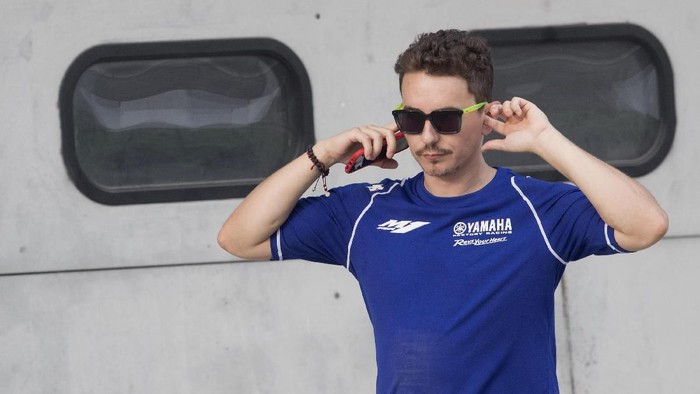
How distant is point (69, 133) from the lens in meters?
3.85

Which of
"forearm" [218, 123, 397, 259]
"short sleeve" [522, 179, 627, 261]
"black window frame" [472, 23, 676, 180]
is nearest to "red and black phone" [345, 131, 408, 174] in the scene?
"forearm" [218, 123, 397, 259]

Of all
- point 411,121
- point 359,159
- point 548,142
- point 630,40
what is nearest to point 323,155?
point 359,159

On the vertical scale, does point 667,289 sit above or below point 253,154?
below

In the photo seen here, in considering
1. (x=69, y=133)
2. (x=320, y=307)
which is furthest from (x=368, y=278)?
(x=69, y=133)

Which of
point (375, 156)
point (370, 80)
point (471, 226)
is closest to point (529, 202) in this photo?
point (471, 226)

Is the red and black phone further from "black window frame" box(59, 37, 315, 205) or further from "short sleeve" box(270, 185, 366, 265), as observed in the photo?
"black window frame" box(59, 37, 315, 205)

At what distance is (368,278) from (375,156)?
10.7 inches

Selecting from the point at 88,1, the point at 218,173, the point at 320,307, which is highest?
the point at 88,1

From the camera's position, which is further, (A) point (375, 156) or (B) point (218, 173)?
(B) point (218, 173)

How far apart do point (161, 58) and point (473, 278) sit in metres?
1.59

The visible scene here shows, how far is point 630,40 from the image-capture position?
158 inches

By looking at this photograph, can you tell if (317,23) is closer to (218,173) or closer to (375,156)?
(218,173)

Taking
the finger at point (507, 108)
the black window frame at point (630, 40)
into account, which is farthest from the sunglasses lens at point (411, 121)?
the black window frame at point (630, 40)

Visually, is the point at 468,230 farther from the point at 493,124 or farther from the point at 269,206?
the point at 269,206
